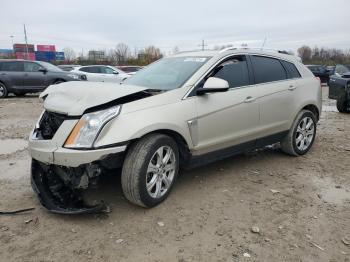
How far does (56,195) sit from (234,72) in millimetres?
2576

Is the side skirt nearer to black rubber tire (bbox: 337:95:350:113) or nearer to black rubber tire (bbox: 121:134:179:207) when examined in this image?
black rubber tire (bbox: 121:134:179:207)

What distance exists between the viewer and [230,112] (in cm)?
418

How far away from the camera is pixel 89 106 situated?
3205mm

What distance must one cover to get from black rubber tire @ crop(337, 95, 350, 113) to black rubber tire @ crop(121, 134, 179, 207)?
8111 mm

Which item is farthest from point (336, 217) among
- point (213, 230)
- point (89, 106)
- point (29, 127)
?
point (29, 127)

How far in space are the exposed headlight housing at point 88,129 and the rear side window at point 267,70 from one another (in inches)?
91.0

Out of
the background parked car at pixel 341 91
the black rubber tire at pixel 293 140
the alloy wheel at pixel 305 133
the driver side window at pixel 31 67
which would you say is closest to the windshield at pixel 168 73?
the black rubber tire at pixel 293 140

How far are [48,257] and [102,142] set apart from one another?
104 centimetres

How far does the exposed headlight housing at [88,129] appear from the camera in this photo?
312cm

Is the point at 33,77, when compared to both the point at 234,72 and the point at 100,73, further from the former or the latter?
the point at 234,72

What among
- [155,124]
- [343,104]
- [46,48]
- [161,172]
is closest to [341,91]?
[343,104]

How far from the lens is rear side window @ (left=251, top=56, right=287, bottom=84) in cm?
470

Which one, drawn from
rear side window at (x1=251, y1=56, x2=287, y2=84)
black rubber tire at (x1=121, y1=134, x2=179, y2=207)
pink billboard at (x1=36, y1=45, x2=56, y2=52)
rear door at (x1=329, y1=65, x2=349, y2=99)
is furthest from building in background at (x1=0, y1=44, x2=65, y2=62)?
black rubber tire at (x1=121, y1=134, x2=179, y2=207)

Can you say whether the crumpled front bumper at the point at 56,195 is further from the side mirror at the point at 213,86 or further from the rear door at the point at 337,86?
the rear door at the point at 337,86
